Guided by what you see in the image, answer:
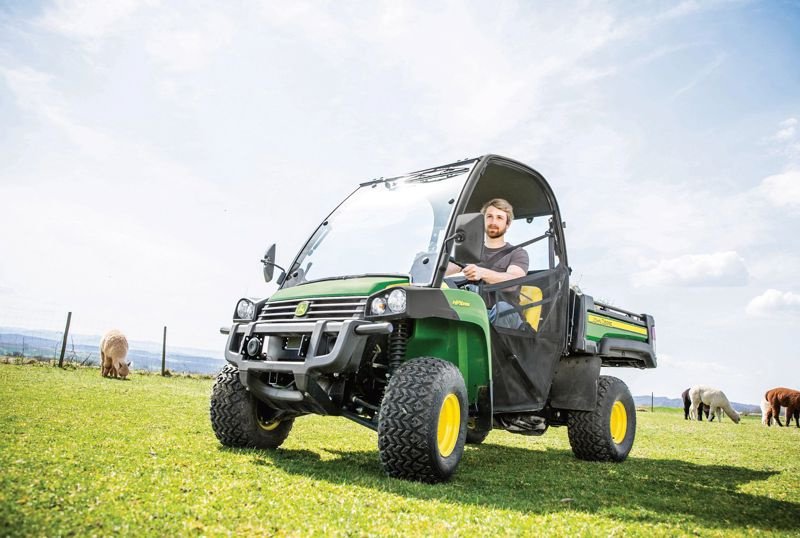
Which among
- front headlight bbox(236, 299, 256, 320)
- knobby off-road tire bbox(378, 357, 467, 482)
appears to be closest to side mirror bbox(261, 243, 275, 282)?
front headlight bbox(236, 299, 256, 320)

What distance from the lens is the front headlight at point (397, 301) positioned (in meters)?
4.64

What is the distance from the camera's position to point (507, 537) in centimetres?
339

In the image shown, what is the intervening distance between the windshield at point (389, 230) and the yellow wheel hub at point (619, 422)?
3.88 m

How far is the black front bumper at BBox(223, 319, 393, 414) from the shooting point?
459 centimetres

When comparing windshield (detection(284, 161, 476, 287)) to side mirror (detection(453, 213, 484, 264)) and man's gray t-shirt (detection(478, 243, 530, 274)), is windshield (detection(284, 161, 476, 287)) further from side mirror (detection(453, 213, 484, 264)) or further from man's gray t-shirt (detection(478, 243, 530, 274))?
man's gray t-shirt (detection(478, 243, 530, 274))

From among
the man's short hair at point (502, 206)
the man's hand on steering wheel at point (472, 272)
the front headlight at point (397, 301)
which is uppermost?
the man's short hair at point (502, 206)

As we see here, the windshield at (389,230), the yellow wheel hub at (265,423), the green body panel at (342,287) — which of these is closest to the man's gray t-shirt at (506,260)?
the windshield at (389,230)

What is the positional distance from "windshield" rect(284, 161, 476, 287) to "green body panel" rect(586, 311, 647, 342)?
2521 mm

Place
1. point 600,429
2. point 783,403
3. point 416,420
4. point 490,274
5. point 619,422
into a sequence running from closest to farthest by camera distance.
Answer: point 416,420, point 490,274, point 600,429, point 619,422, point 783,403

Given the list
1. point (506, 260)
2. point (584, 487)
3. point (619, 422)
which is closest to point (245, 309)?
point (506, 260)

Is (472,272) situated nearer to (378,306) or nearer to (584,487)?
(378,306)

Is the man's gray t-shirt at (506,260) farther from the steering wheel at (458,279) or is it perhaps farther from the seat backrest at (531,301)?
the steering wheel at (458,279)

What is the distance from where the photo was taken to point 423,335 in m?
5.17

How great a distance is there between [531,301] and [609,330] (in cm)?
182
